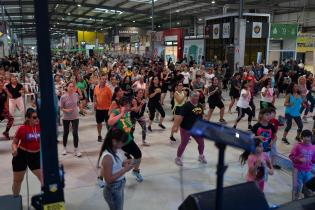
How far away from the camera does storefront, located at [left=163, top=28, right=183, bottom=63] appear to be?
1039 inches

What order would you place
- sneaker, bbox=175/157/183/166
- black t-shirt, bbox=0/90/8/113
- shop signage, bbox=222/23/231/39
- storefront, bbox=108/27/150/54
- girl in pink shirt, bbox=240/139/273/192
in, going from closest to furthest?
girl in pink shirt, bbox=240/139/273/192
sneaker, bbox=175/157/183/166
black t-shirt, bbox=0/90/8/113
shop signage, bbox=222/23/231/39
storefront, bbox=108/27/150/54

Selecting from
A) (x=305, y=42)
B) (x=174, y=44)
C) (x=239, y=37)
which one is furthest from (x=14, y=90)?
(x=174, y=44)

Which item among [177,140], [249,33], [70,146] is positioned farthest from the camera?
[249,33]

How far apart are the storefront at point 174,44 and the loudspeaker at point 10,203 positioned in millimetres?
23651

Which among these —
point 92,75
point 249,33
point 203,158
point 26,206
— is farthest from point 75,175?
point 249,33

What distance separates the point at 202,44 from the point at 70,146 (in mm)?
17817

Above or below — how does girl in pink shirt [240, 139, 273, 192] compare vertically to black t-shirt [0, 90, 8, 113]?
below

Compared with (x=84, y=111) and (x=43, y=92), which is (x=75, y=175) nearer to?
(x=43, y=92)

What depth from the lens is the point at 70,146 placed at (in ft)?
27.4

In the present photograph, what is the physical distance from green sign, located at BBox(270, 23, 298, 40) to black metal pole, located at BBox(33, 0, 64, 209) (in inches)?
755

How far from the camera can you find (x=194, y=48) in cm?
A: 2536

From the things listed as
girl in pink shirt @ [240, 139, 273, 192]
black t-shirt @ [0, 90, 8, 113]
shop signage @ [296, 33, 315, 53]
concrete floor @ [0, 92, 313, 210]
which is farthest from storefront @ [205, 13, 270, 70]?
girl in pink shirt @ [240, 139, 273, 192]

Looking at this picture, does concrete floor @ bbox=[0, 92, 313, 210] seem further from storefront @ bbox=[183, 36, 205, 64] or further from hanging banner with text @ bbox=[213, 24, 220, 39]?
storefront @ bbox=[183, 36, 205, 64]

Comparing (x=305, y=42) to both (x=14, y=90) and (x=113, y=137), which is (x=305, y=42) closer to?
(x=14, y=90)
